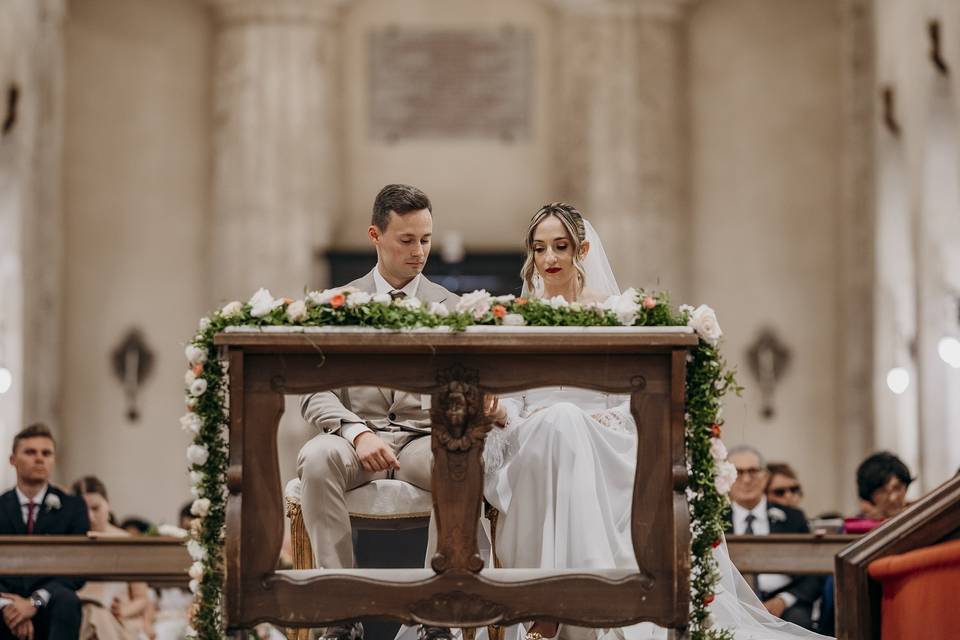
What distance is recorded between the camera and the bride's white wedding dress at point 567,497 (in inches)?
221

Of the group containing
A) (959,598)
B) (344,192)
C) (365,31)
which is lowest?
(959,598)

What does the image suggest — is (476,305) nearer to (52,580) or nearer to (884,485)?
(52,580)

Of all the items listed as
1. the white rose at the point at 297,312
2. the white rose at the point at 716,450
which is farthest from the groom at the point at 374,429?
the white rose at the point at 716,450

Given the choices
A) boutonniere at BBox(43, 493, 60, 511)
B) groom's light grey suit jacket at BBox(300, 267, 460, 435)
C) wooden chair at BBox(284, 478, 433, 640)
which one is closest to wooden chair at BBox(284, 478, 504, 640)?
wooden chair at BBox(284, 478, 433, 640)

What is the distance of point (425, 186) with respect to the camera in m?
14.8

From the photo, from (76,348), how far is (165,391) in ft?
2.73

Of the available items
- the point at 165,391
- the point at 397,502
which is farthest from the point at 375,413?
the point at 165,391

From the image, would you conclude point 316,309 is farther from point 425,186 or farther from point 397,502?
point 425,186

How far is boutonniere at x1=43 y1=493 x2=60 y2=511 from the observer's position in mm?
8336

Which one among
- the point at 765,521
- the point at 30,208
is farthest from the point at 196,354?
the point at 30,208

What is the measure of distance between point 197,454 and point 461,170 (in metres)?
9.50

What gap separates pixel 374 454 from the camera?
5684 mm

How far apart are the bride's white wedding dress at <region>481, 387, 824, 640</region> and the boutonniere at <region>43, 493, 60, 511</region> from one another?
323cm

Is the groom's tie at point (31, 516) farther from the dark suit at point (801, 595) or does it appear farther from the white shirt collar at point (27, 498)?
the dark suit at point (801, 595)
